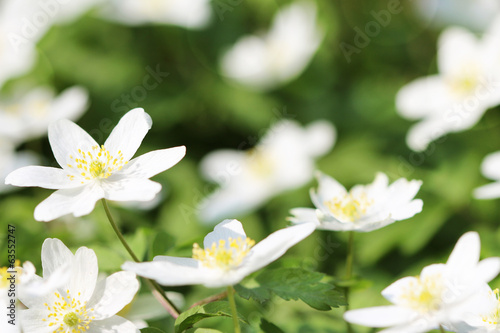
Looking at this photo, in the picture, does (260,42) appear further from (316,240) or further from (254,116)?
(316,240)

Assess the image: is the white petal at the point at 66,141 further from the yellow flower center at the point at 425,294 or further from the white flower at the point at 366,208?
the yellow flower center at the point at 425,294

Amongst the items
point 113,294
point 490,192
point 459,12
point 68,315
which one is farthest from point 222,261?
point 459,12

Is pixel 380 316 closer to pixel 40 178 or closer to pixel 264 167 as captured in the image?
pixel 40 178

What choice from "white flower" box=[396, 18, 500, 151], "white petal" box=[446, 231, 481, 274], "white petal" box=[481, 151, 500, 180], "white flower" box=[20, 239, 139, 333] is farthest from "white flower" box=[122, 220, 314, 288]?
"white flower" box=[396, 18, 500, 151]

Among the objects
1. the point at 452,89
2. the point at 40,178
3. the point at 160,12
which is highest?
the point at 160,12

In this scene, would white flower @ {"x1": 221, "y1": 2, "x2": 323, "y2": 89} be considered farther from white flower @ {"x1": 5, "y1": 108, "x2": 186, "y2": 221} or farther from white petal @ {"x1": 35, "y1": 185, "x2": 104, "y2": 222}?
white petal @ {"x1": 35, "y1": 185, "x2": 104, "y2": 222}

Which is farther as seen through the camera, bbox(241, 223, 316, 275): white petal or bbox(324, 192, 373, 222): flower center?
bbox(324, 192, 373, 222): flower center
